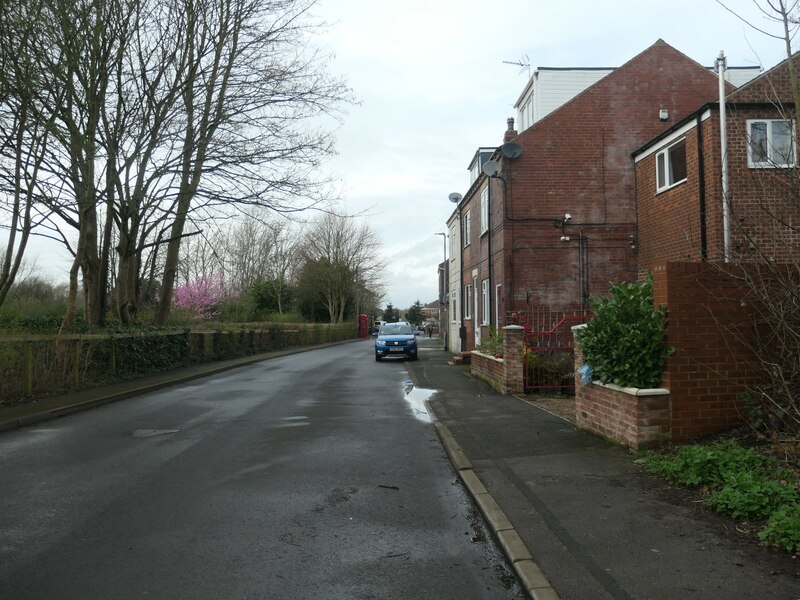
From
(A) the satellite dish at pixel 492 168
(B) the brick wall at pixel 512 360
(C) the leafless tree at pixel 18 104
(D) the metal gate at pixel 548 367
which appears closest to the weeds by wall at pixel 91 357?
(C) the leafless tree at pixel 18 104

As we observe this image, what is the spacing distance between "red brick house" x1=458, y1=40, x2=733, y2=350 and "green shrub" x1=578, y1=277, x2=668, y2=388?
32.8ft

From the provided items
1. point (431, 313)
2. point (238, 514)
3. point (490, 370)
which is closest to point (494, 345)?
point (490, 370)

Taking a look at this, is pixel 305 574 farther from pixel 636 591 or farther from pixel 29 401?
pixel 29 401

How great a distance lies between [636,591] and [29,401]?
11934mm

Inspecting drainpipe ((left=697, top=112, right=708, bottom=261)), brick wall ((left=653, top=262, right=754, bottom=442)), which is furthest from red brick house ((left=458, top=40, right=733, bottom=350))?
brick wall ((left=653, top=262, right=754, bottom=442))

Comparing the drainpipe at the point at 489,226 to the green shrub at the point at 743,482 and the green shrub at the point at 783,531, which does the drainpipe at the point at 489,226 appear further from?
the green shrub at the point at 783,531

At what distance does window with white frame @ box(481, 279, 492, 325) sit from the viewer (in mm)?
20969

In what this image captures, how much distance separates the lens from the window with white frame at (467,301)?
1019 inches

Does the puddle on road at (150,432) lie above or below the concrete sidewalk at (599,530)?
below

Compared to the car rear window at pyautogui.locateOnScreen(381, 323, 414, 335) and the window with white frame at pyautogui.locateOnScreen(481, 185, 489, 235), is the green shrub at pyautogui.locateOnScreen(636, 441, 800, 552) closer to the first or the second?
the window with white frame at pyautogui.locateOnScreen(481, 185, 489, 235)

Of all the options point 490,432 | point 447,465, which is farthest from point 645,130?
point 447,465

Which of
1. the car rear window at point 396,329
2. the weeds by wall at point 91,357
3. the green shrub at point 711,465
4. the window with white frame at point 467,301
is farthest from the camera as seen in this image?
the car rear window at point 396,329

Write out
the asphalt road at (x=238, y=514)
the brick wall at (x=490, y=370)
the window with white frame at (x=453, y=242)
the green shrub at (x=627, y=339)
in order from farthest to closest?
the window with white frame at (x=453, y=242) < the brick wall at (x=490, y=370) < the green shrub at (x=627, y=339) < the asphalt road at (x=238, y=514)

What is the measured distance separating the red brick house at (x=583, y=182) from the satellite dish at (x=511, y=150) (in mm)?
28
